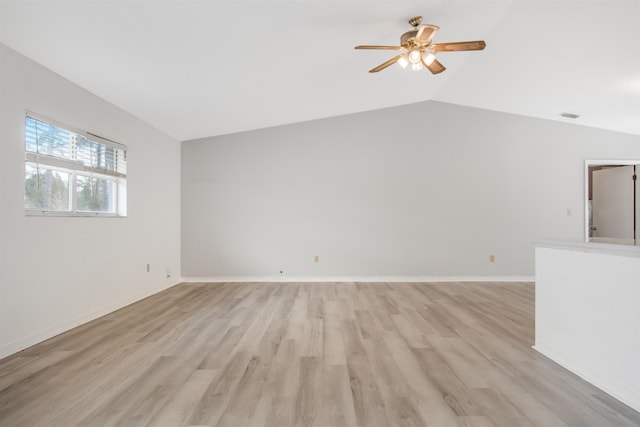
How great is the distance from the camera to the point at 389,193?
5.23 m

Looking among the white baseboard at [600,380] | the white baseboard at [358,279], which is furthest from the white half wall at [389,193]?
the white baseboard at [600,380]

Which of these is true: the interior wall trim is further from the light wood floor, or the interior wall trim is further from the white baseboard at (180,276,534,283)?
the light wood floor

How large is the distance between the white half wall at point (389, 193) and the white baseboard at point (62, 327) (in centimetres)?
154

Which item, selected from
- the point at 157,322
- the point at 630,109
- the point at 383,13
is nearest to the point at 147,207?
the point at 157,322

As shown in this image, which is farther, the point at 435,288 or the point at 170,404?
the point at 435,288

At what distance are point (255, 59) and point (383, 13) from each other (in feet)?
4.17

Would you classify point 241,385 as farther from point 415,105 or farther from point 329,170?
point 415,105

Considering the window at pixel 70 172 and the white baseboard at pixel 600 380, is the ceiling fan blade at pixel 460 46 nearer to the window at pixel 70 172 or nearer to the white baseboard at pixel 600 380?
the white baseboard at pixel 600 380

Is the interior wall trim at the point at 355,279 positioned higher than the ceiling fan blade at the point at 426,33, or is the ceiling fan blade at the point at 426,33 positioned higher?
the ceiling fan blade at the point at 426,33

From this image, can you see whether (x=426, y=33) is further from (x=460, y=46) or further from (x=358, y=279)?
(x=358, y=279)

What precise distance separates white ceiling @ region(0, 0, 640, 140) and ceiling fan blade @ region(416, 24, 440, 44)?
0.36 meters

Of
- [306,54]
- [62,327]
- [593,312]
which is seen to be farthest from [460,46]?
[62,327]

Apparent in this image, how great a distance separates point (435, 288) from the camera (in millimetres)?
4605

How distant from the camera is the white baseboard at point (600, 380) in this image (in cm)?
167
